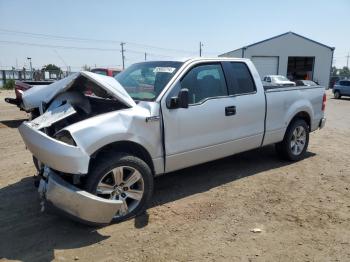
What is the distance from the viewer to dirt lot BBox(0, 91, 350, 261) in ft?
11.0

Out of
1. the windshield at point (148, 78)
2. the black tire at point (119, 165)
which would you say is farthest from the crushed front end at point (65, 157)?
the windshield at point (148, 78)

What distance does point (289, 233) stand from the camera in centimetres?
372

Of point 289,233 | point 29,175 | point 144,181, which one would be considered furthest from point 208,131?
point 29,175

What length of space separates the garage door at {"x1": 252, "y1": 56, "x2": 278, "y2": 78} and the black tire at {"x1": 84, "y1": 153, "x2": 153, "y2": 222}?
41318 mm

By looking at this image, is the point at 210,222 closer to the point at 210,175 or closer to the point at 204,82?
the point at 210,175

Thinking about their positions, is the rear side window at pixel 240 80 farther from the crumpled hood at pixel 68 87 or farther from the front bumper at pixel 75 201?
the front bumper at pixel 75 201

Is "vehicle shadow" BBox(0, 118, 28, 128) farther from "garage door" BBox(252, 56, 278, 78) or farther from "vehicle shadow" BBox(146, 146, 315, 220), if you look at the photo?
"garage door" BBox(252, 56, 278, 78)

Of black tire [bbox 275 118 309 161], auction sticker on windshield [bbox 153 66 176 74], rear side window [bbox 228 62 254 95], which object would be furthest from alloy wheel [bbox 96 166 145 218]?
black tire [bbox 275 118 309 161]

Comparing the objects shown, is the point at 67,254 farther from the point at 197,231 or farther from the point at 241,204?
the point at 241,204

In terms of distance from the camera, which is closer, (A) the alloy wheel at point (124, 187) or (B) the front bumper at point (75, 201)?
(B) the front bumper at point (75, 201)

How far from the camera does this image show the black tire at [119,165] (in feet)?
11.8

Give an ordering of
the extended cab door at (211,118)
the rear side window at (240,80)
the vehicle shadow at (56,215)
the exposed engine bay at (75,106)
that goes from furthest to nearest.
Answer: the rear side window at (240,80) → the extended cab door at (211,118) → the exposed engine bay at (75,106) → the vehicle shadow at (56,215)

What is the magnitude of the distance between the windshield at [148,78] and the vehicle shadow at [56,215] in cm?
146

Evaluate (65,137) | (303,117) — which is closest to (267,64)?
(303,117)
